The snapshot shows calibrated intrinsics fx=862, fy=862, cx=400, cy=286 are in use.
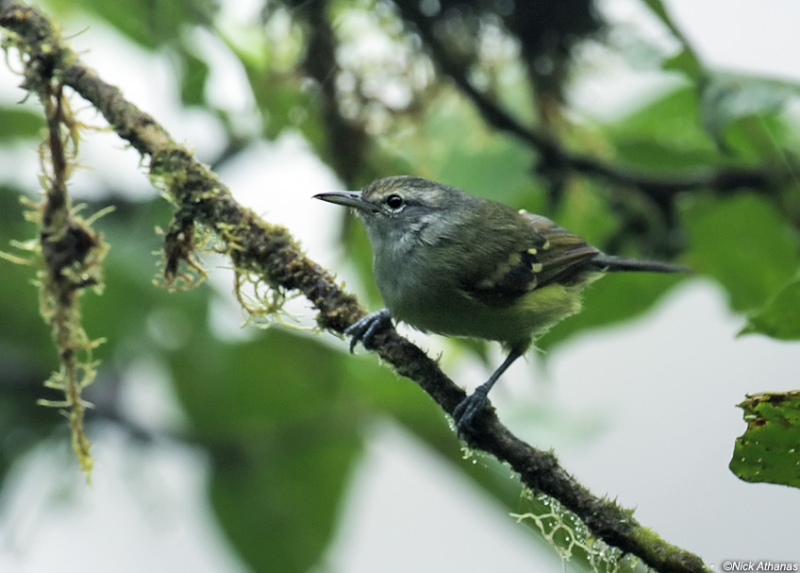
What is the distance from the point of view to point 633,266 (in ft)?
10.2

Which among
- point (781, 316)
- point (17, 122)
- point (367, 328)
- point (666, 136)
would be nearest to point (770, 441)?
point (781, 316)

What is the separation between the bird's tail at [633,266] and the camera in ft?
10.1

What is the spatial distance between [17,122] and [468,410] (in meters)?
2.55

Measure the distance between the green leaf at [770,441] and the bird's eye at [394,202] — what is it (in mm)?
1609

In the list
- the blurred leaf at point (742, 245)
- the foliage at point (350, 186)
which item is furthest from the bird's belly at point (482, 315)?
the blurred leaf at point (742, 245)

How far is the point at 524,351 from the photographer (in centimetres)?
292

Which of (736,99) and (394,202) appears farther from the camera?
(394,202)

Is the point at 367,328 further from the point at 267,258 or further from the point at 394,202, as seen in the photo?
the point at 394,202

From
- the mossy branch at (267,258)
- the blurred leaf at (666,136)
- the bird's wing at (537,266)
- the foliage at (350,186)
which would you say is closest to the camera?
the mossy branch at (267,258)

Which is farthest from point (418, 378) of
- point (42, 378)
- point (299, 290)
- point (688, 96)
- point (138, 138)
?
point (688, 96)

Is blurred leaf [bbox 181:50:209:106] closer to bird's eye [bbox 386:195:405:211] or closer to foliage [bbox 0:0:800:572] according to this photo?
→ foliage [bbox 0:0:800:572]

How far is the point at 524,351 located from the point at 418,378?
39.1 inches

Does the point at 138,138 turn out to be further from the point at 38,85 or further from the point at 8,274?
the point at 8,274

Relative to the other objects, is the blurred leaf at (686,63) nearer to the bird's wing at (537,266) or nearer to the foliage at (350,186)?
the foliage at (350,186)
